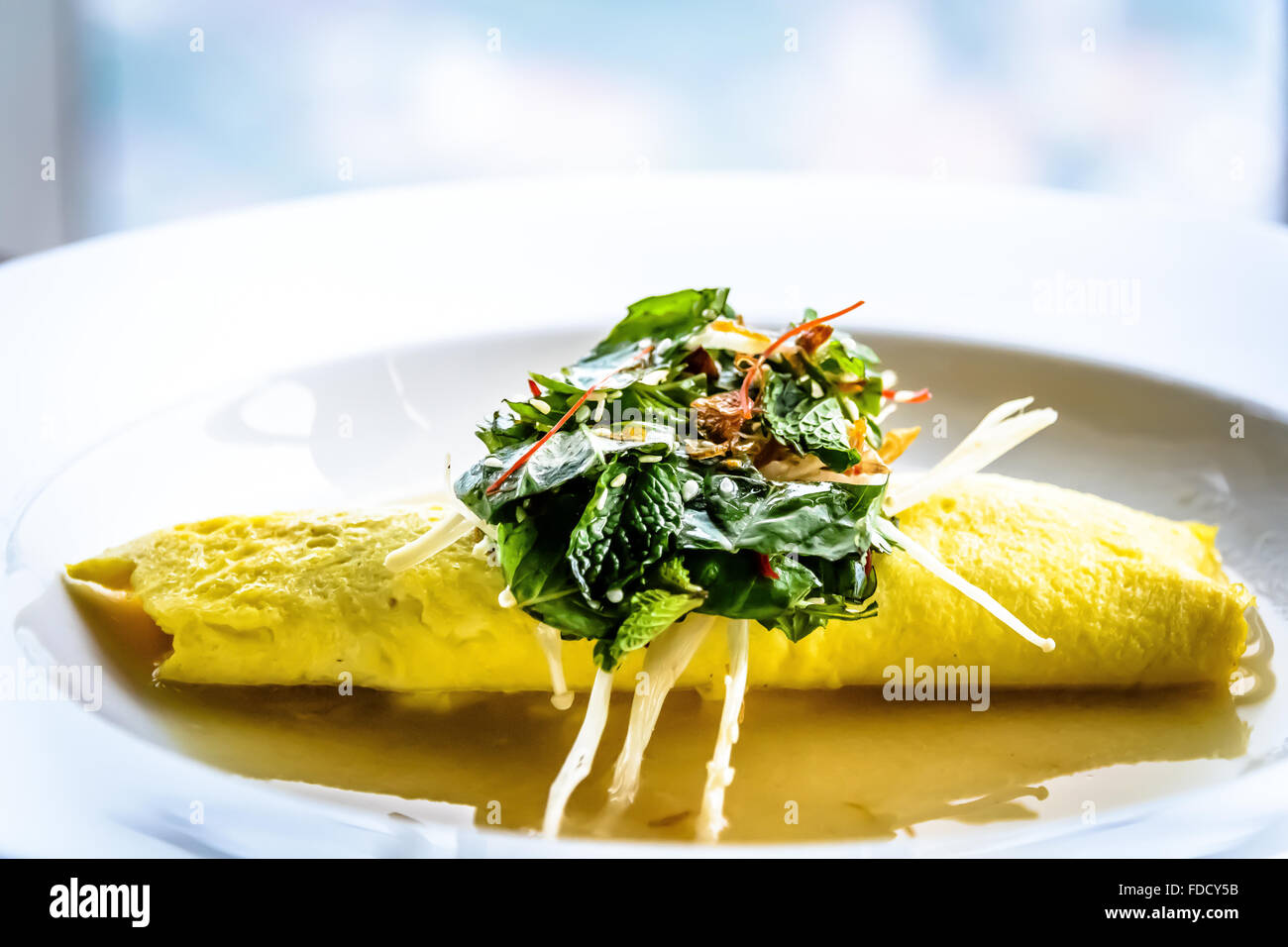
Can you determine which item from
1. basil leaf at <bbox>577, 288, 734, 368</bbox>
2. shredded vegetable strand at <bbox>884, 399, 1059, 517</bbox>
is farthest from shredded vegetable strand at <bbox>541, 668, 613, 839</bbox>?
basil leaf at <bbox>577, 288, 734, 368</bbox>

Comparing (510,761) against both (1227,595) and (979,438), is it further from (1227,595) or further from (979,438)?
(1227,595)

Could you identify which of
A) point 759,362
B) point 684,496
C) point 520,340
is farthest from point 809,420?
point 520,340

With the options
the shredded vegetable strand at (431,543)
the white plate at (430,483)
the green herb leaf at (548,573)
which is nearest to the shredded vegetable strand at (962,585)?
the white plate at (430,483)

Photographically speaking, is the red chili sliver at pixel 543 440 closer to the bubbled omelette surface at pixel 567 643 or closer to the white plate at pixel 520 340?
the bubbled omelette surface at pixel 567 643

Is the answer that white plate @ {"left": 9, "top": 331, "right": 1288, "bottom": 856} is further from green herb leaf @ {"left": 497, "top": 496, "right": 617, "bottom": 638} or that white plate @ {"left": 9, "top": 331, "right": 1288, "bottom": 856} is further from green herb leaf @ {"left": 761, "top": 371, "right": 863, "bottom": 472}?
green herb leaf @ {"left": 761, "top": 371, "right": 863, "bottom": 472}

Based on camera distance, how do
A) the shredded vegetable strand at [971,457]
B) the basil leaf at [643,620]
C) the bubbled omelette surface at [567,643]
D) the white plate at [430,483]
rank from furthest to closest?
the shredded vegetable strand at [971,457] < the bubbled omelette surface at [567,643] < the basil leaf at [643,620] < the white plate at [430,483]

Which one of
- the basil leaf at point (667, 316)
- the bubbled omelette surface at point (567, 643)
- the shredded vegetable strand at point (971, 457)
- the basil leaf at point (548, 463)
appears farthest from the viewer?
the basil leaf at point (667, 316)
